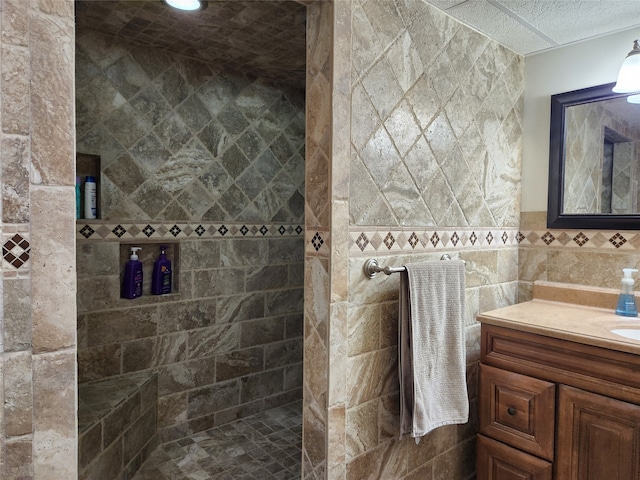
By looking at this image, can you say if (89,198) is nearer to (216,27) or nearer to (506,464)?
(216,27)

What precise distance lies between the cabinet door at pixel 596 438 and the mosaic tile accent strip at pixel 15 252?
1.77 meters

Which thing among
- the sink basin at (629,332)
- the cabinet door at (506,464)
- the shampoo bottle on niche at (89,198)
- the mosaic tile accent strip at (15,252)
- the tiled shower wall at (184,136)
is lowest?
the cabinet door at (506,464)

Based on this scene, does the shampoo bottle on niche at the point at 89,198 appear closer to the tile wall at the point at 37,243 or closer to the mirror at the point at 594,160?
the tile wall at the point at 37,243

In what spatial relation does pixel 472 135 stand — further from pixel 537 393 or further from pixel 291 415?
pixel 291 415

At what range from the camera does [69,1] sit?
0.89 m

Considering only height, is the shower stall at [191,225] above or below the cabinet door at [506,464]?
above

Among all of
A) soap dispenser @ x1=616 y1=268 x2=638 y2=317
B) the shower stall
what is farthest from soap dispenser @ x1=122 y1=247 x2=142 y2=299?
soap dispenser @ x1=616 y1=268 x2=638 y2=317

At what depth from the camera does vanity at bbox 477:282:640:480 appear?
1378 millimetres

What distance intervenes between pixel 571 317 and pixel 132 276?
2157mm

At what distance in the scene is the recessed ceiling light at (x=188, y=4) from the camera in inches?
65.3

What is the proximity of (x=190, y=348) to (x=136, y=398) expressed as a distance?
43cm

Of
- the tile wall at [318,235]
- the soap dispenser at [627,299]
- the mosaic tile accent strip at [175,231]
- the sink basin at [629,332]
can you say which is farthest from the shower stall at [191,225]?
the soap dispenser at [627,299]

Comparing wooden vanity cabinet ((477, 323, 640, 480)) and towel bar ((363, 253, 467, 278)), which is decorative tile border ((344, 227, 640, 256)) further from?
wooden vanity cabinet ((477, 323, 640, 480))

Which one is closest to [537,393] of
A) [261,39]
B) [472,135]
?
[472,135]
